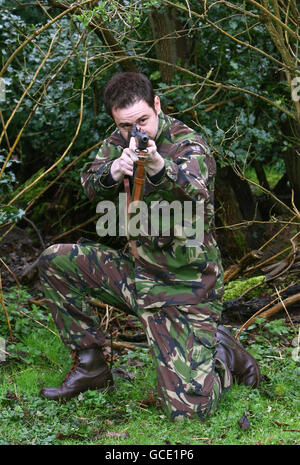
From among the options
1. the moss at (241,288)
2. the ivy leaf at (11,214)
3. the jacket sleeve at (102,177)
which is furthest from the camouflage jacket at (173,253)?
the moss at (241,288)

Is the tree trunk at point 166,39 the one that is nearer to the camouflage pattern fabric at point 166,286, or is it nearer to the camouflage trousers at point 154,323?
the camouflage pattern fabric at point 166,286

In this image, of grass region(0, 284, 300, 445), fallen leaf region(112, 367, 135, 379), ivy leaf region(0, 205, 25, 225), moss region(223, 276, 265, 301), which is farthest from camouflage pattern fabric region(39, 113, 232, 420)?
moss region(223, 276, 265, 301)

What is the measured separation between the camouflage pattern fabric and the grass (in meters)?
0.14

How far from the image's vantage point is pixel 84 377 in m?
3.40

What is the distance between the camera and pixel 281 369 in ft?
12.4

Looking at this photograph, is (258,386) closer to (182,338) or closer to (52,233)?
(182,338)

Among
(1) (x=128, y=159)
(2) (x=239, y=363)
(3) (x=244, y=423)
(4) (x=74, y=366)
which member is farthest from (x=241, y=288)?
(1) (x=128, y=159)

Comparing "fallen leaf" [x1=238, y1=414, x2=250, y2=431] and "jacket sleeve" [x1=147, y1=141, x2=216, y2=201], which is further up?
"jacket sleeve" [x1=147, y1=141, x2=216, y2=201]

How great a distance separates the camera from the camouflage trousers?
10.4ft

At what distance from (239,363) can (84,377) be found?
0.83 metres

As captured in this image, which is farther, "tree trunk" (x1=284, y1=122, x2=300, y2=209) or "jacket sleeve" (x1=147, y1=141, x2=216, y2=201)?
"tree trunk" (x1=284, y1=122, x2=300, y2=209)

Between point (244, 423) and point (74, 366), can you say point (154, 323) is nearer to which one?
point (74, 366)

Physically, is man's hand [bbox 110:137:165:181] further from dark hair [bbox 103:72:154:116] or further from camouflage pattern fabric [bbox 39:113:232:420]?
dark hair [bbox 103:72:154:116]

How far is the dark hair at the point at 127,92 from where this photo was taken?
125 inches
